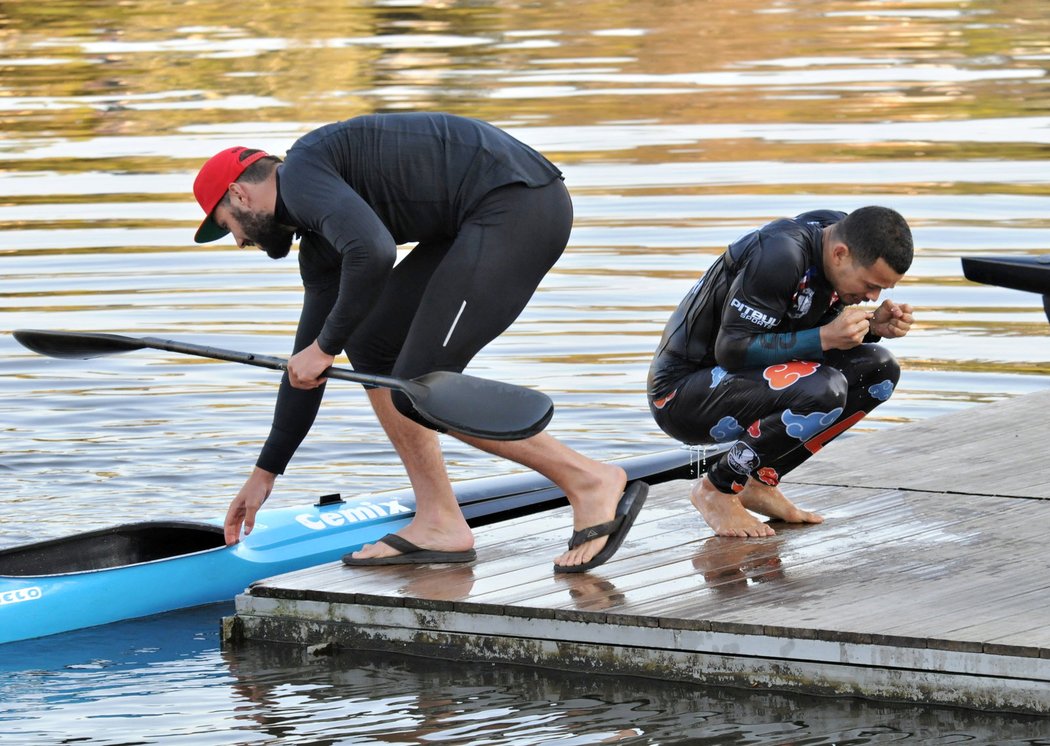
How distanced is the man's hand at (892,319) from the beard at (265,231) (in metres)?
1.76

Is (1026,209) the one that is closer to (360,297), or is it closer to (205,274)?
(205,274)

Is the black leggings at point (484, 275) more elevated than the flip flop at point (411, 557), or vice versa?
the black leggings at point (484, 275)

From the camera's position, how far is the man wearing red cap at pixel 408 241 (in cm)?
541

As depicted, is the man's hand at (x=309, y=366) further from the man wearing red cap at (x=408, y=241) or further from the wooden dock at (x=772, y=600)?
the wooden dock at (x=772, y=600)

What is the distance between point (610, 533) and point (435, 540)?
642mm

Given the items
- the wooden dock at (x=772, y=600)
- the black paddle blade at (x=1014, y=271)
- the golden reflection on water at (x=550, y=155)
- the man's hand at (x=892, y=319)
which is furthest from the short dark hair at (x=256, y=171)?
the golden reflection on water at (x=550, y=155)

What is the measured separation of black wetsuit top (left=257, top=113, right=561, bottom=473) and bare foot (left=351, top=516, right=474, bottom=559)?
2.68 ft

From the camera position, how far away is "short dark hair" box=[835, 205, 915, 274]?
5.59 meters

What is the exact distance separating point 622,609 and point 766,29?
2446cm

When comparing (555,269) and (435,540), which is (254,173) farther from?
(555,269)

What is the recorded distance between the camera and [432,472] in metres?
6.16

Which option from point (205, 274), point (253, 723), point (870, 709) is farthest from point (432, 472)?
point (205, 274)

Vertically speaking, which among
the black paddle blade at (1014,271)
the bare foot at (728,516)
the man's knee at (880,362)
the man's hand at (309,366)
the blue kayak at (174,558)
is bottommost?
the blue kayak at (174,558)

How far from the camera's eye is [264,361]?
5.77 meters
